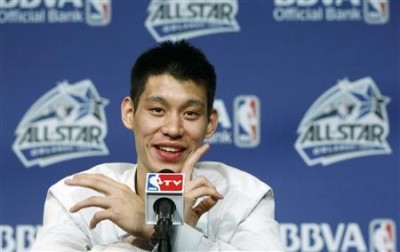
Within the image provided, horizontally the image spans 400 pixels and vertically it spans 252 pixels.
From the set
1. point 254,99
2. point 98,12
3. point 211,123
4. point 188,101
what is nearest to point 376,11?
point 254,99

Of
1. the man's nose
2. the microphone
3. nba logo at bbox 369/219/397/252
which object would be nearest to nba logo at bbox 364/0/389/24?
nba logo at bbox 369/219/397/252

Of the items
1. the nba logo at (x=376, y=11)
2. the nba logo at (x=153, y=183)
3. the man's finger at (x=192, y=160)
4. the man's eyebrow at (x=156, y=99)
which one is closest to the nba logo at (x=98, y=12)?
the nba logo at (x=376, y=11)

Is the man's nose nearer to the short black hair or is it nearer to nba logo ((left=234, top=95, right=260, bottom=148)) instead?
the short black hair

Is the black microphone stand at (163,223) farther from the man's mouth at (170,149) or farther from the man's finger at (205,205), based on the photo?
the man's mouth at (170,149)

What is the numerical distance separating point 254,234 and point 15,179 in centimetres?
129

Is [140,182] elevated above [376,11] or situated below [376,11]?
below

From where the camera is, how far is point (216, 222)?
204 centimetres

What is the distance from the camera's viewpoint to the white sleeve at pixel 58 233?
1.88 meters

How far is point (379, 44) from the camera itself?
300 centimetres

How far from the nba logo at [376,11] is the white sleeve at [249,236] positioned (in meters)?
1.12

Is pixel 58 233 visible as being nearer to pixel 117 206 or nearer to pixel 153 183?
pixel 117 206

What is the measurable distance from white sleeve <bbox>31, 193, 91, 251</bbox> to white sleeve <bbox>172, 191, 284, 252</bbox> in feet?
0.93

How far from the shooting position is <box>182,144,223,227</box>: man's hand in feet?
5.78

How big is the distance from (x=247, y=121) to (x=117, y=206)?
128cm
